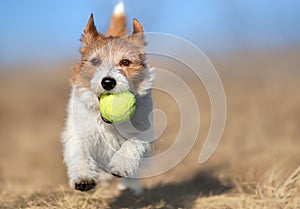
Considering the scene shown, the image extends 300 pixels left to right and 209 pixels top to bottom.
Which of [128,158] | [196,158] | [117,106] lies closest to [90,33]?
[117,106]

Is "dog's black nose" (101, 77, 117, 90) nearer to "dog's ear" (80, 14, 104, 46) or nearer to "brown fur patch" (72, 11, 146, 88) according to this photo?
"brown fur patch" (72, 11, 146, 88)

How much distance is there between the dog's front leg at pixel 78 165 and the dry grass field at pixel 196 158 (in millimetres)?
323

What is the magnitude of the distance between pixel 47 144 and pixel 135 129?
6377mm

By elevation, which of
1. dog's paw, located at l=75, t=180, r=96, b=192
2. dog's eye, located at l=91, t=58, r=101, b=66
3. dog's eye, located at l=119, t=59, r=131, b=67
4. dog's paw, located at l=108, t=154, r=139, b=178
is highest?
dog's eye, located at l=91, t=58, r=101, b=66

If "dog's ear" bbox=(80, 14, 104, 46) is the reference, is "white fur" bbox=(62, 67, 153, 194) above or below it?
below

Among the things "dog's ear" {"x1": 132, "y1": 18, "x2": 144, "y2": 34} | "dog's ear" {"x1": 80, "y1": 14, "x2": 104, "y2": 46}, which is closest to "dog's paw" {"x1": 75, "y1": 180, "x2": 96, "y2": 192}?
"dog's ear" {"x1": 80, "y1": 14, "x2": 104, "y2": 46}

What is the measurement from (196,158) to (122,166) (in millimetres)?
4226

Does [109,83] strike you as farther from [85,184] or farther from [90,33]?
[90,33]

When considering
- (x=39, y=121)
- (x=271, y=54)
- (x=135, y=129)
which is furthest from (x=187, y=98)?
(x=271, y=54)

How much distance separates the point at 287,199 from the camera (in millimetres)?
5051

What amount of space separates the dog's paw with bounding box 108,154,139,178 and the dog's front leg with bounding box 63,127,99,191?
6.4 inches

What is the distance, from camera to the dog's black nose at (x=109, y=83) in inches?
187

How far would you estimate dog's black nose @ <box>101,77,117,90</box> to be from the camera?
Answer: 475 cm

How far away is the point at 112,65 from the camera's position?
520cm
